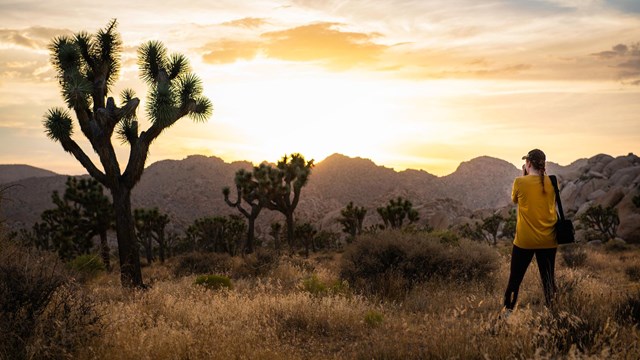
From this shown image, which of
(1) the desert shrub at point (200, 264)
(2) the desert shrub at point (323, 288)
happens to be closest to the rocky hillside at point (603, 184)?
(1) the desert shrub at point (200, 264)

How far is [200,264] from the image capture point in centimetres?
2300

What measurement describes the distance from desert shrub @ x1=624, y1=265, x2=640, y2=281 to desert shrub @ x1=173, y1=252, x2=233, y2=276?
571 inches

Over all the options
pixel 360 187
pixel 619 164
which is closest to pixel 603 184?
pixel 619 164

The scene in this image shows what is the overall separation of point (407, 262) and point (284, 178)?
25.8 meters

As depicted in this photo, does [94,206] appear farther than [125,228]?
Yes

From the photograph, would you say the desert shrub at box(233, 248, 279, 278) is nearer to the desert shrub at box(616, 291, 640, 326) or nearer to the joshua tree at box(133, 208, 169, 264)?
the desert shrub at box(616, 291, 640, 326)

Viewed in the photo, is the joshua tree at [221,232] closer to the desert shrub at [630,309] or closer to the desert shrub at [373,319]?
the desert shrub at [373,319]

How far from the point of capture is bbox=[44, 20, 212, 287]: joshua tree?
1723 centimetres

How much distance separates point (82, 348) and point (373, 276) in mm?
6849

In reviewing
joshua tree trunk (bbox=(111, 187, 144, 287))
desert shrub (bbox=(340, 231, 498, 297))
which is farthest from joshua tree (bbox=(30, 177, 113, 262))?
desert shrub (bbox=(340, 231, 498, 297))

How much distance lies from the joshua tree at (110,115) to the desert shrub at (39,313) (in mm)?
10541

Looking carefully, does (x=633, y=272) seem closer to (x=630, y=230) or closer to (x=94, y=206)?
(x=630, y=230)

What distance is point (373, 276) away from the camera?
1141cm

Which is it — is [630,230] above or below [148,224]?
above
